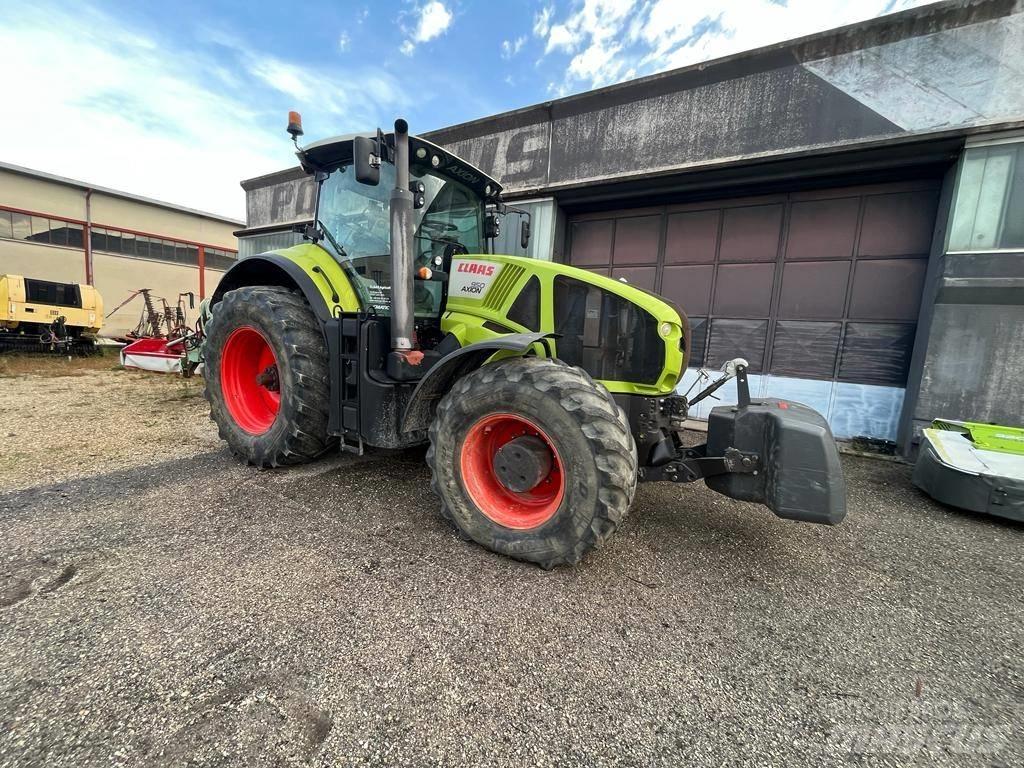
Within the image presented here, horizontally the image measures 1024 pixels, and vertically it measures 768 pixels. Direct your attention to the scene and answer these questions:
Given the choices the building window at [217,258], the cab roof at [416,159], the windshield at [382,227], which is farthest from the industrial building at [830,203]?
the building window at [217,258]

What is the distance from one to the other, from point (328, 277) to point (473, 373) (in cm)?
170

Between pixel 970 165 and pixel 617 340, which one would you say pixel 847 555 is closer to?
pixel 617 340

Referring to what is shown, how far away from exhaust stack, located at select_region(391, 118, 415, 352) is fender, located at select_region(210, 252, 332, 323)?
2.36 ft

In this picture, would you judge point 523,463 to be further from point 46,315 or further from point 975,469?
point 46,315

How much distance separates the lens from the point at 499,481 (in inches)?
98.3

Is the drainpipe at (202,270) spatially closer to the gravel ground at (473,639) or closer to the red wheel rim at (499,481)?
the gravel ground at (473,639)

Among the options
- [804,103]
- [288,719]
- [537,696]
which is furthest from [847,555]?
[804,103]

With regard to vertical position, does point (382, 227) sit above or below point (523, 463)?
above

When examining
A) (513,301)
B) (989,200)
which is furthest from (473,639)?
(989,200)

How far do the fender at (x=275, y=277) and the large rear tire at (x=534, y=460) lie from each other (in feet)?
4.89

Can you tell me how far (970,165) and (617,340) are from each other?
4.86m

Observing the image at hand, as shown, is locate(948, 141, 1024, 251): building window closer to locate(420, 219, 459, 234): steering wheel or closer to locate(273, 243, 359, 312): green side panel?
locate(420, 219, 459, 234): steering wheel

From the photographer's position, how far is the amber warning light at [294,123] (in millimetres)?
3287

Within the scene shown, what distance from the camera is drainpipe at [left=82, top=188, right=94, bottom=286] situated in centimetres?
1677
